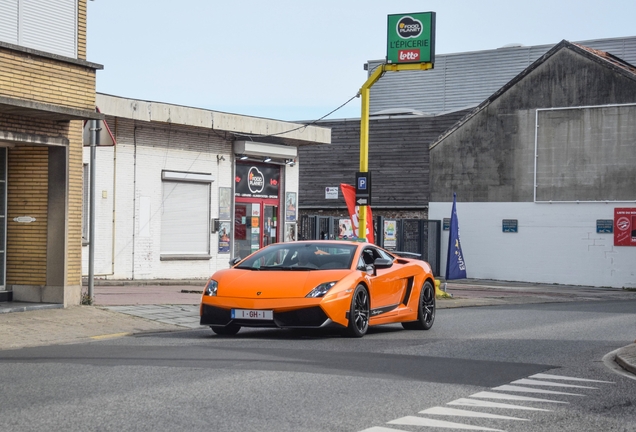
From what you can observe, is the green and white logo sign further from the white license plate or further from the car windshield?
the white license plate

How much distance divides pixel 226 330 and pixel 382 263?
7.60 ft

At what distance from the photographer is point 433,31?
21766mm

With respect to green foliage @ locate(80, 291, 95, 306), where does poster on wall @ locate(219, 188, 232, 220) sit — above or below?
above

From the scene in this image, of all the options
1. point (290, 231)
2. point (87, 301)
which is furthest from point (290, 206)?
point (87, 301)

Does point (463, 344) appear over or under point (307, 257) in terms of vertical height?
under

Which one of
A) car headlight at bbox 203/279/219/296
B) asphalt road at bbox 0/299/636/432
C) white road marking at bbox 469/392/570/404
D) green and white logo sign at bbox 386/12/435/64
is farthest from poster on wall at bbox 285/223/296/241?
white road marking at bbox 469/392/570/404

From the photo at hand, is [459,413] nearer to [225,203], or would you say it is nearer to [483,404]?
[483,404]

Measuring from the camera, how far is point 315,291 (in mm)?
12758

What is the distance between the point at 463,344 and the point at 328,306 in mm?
1751

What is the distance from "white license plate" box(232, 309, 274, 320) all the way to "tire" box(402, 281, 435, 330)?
3092mm

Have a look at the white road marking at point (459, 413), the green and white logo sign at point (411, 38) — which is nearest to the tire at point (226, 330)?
the white road marking at point (459, 413)

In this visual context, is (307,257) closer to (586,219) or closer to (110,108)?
(110,108)

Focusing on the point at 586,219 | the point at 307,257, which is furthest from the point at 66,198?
the point at 586,219

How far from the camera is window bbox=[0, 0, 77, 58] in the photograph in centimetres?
1530
